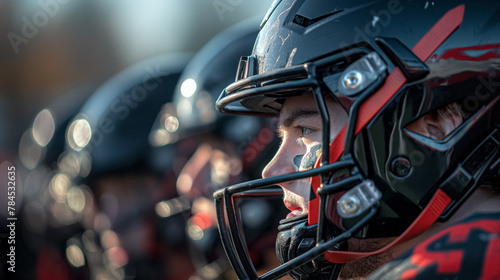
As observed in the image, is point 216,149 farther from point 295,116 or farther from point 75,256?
point 75,256

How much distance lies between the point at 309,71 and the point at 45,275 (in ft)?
15.5

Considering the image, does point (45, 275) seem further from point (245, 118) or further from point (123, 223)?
point (245, 118)

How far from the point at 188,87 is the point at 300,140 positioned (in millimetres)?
1844

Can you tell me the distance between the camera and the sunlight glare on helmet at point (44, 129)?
596cm

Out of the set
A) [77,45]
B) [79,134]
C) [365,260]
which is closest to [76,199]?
[79,134]

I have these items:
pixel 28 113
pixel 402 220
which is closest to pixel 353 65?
pixel 402 220

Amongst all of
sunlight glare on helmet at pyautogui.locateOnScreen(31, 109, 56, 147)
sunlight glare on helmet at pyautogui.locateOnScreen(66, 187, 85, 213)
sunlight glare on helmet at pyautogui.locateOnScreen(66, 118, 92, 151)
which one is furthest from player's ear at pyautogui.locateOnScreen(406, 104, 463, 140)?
sunlight glare on helmet at pyautogui.locateOnScreen(31, 109, 56, 147)

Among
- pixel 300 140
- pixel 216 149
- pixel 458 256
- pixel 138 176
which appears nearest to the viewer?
pixel 458 256

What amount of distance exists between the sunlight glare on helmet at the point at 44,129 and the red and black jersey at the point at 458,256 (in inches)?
206

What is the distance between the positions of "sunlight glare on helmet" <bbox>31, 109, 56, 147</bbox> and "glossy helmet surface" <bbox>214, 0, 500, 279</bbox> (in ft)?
16.0

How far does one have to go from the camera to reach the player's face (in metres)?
1.50

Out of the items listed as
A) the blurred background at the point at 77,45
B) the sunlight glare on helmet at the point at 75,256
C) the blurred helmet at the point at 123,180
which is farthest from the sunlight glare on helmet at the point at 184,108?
the blurred background at the point at 77,45

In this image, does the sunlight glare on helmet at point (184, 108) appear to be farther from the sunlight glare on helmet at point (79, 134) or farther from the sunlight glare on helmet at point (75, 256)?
the sunlight glare on helmet at point (75, 256)

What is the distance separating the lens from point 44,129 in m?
6.20
